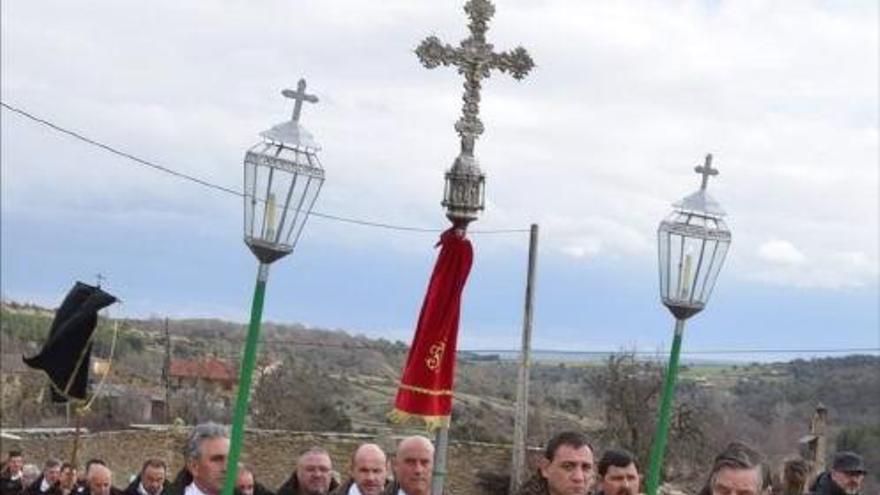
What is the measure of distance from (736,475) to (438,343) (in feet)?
7.61

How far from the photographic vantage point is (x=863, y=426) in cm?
3516

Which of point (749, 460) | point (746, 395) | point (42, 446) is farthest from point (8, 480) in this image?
point (746, 395)

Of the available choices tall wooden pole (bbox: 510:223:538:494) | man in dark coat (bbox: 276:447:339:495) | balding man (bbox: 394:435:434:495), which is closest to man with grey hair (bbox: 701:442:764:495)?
balding man (bbox: 394:435:434:495)

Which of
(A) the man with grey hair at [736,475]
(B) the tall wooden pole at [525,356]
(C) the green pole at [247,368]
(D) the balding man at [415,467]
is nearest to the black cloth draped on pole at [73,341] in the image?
(D) the balding man at [415,467]

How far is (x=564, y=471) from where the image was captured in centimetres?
628

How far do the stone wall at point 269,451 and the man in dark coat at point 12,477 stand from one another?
9.93 meters

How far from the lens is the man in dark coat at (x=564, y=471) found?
627cm

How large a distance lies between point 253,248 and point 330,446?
23.6 meters

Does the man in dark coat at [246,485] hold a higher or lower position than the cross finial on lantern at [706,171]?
lower

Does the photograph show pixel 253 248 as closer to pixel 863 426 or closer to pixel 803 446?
pixel 803 446

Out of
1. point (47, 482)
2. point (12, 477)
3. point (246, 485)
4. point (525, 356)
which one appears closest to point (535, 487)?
point (246, 485)

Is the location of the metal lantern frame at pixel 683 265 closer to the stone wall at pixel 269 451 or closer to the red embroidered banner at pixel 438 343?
the red embroidered banner at pixel 438 343

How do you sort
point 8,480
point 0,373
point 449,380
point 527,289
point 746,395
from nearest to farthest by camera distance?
1. point 449,380
2. point 8,480
3. point 527,289
4. point 746,395
5. point 0,373

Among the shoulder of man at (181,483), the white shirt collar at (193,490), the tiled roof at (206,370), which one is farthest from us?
the tiled roof at (206,370)
